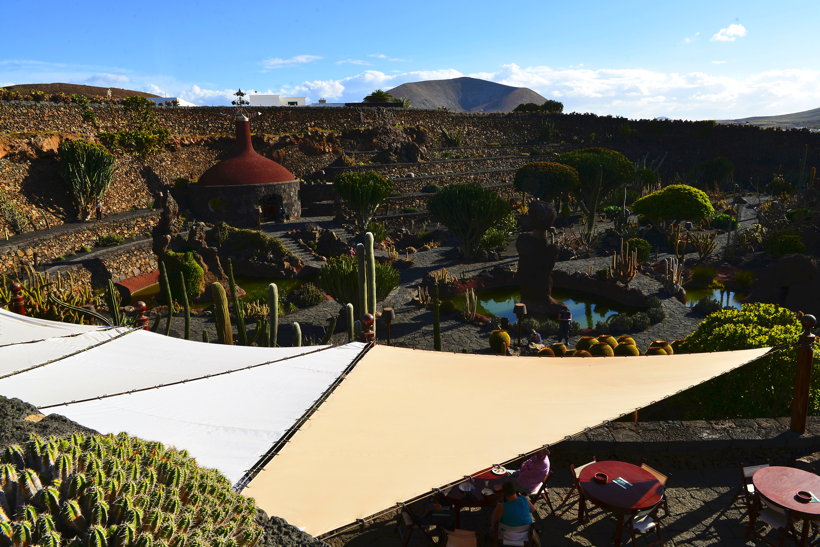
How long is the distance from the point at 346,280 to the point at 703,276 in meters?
13.7

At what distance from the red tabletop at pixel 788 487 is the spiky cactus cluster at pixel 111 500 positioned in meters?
5.62

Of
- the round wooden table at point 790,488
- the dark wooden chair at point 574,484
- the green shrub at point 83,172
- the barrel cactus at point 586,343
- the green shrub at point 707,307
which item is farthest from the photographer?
the green shrub at point 83,172

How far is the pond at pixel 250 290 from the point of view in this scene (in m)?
20.1

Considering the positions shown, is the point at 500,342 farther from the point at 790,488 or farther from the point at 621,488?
the point at 790,488

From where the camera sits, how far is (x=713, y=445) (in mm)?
7539

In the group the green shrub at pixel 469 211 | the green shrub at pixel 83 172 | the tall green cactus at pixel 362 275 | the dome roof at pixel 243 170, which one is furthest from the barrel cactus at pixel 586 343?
the green shrub at pixel 83 172

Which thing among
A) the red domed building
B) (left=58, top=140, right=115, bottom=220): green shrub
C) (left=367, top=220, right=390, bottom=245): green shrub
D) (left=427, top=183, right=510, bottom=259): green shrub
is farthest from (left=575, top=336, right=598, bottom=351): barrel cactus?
(left=58, top=140, right=115, bottom=220): green shrub

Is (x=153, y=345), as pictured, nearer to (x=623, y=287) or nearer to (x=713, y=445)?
(x=713, y=445)

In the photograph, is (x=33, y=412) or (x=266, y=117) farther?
(x=266, y=117)

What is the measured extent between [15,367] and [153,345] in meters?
1.53

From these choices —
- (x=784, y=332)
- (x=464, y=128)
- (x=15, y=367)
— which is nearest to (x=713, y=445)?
(x=784, y=332)

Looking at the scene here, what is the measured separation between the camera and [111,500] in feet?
9.50

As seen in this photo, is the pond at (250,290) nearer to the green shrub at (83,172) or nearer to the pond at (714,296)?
the green shrub at (83,172)

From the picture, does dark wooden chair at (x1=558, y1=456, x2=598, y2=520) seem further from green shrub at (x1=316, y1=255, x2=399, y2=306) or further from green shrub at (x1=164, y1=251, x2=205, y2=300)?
green shrub at (x1=164, y1=251, x2=205, y2=300)
